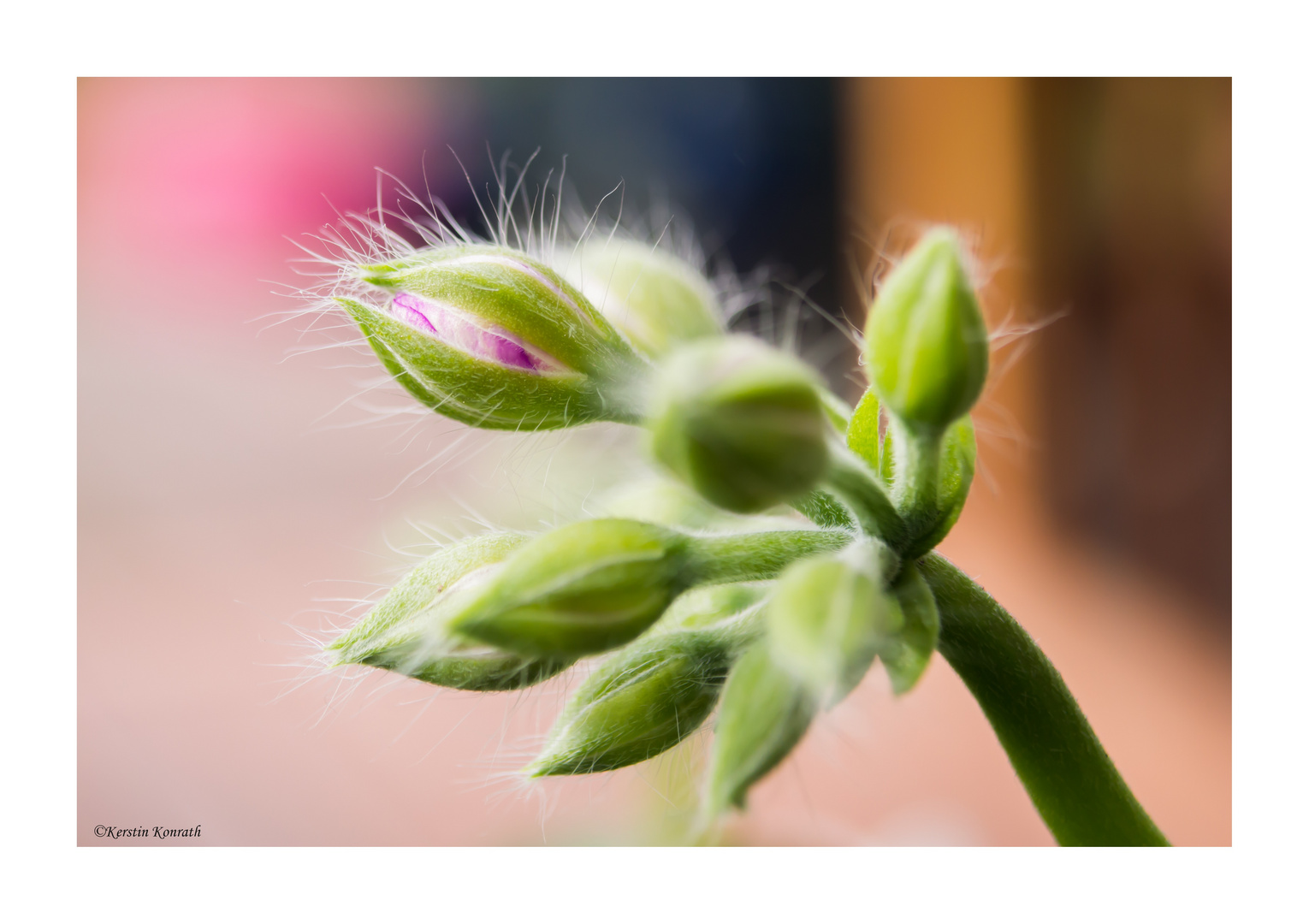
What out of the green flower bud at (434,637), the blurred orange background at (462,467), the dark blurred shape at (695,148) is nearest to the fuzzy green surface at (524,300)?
the green flower bud at (434,637)

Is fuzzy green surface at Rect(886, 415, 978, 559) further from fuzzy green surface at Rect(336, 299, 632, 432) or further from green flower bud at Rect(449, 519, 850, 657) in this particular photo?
fuzzy green surface at Rect(336, 299, 632, 432)

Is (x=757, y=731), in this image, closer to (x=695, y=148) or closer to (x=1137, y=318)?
(x=695, y=148)

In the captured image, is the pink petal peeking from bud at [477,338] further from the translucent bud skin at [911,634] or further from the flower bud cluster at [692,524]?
the translucent bud skin at [911,634]

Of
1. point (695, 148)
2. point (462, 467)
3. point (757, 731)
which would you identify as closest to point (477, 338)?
point (757, 731)

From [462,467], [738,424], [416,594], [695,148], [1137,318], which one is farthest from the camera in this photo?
[1137,318]

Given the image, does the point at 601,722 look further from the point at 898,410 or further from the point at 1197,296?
the point at 1197,296
